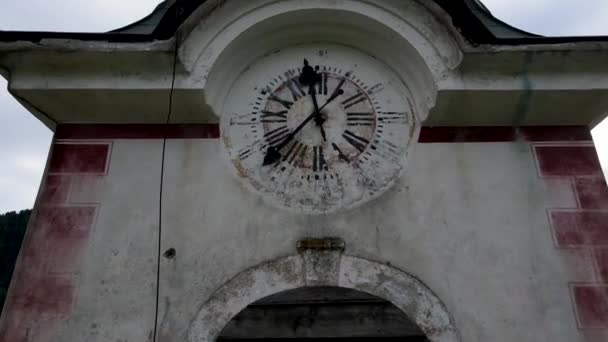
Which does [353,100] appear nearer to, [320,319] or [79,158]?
[79,158]

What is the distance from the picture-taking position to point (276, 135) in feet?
14.4

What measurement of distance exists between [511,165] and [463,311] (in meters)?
1.35

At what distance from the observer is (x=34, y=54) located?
163 inches

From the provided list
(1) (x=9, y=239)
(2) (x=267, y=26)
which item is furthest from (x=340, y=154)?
(1) (x=9, y=239)

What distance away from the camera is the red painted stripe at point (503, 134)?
440 cm

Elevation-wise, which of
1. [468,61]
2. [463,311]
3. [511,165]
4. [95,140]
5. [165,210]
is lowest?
[463,311]

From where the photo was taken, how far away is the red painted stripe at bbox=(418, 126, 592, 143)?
4.40 meters

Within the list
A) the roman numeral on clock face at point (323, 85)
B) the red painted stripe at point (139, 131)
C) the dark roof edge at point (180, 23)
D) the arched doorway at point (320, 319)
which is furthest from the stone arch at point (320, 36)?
the arched doorway at point (320, 319)

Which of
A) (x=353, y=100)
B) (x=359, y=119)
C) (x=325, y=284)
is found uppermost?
(x=353, y=100)

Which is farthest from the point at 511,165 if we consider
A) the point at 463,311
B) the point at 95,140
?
the point at 95,140

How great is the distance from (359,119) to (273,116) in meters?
0.76

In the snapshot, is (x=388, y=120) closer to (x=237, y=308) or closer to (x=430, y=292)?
(x=430, y=292)

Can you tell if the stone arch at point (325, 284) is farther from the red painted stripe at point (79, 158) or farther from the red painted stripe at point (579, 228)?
the red painted stripe at point (79, 158)

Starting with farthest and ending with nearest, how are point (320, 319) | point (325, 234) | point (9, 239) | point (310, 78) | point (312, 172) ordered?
point (9, 239) → point (320, 319) → point (310, 78) → point (312, 172) → point (325, 234)
